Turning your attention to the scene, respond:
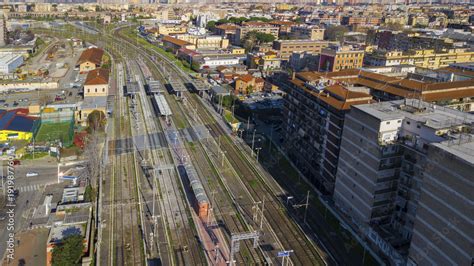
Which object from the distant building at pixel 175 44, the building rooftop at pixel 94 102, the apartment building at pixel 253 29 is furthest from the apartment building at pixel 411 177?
the apartment building at pixel 253 29

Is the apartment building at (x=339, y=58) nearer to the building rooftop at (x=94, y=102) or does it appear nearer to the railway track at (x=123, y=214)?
the building rooftop at (x=94, y=102)

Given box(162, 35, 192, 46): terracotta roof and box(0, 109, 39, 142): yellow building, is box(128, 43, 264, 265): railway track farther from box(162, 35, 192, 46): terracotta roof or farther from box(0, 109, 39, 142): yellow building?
box(162, 35, 192, 46): terracotta roof

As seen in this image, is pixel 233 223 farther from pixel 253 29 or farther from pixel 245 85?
pixel 253 29

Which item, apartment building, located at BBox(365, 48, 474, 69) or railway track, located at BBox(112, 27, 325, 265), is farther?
apartment building, located at BBox(365, 48, 474, 69)

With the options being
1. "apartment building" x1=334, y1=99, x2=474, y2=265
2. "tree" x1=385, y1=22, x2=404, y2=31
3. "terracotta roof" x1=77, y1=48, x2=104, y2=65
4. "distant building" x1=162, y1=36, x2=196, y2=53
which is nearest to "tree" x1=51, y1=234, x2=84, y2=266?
"apartment building" x1=334, y1=99, x2=474, y2=265

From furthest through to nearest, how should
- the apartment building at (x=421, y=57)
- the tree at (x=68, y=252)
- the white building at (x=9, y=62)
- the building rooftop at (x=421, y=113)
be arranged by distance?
the white building at (x=9, y=62) → the apartment building at (x=421, y=57) → the building rooftop at (x=421, y=113) → the tree at (x=68, y=252)
